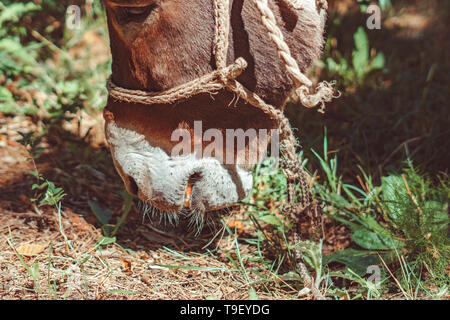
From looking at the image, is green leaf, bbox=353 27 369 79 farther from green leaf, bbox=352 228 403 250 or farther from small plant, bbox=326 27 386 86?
green leaf, bbox=352 228 403 250

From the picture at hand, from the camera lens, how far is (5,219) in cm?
195

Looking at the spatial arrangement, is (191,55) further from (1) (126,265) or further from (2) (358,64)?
(2) (358,64)

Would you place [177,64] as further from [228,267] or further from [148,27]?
[228,267]

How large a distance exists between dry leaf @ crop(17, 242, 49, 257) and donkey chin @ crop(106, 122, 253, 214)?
1.61ft

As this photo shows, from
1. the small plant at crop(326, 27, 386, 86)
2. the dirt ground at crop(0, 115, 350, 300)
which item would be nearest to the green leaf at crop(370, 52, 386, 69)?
the small plant at crop(326, 27, 386, 86)

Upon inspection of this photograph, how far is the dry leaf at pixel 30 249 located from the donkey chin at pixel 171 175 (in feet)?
A: 1.61

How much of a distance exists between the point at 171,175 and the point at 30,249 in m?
0.70

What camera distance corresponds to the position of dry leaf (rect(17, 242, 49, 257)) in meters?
1.76

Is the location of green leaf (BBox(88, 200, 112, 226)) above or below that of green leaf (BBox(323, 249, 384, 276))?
above

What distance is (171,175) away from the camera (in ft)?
4.99

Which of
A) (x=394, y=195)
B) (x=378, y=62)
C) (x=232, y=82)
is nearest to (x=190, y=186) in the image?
(x=232, y=82)

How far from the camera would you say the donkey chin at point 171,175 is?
4.98 feet
